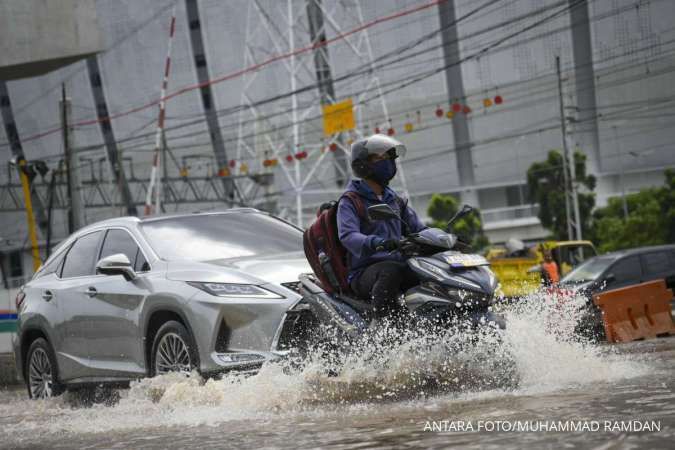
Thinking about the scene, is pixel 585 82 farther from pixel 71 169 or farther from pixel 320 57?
pixel 71 169

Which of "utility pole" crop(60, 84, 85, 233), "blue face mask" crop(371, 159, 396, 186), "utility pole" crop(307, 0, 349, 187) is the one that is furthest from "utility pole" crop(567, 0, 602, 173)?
"blue face mask" crop(371, 159, 396, 186)

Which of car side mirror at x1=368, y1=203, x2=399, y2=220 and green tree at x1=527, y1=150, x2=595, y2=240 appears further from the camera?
green tree at x1=527, y1=150, x2=595, y2=240

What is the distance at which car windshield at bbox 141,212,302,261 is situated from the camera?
26.0 feet

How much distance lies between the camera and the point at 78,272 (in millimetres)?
8945

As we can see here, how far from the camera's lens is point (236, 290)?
7.02 metres

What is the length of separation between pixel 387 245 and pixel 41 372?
4.27 m

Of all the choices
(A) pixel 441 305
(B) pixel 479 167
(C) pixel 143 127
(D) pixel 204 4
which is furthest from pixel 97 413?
(B) pixel 479 167

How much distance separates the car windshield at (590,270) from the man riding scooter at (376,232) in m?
10.7

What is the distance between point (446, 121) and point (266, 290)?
4624 centimetres

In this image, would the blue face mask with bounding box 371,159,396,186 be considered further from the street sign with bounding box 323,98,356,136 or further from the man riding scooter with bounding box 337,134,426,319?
the street sign with bounding box 323,98,356,136

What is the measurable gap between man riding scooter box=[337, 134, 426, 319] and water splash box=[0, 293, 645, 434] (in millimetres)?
289

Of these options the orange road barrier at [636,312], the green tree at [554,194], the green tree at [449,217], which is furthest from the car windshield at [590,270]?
the green tree at [449,217]

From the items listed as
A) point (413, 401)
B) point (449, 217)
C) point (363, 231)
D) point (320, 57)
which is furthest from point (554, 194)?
point (413, 401)

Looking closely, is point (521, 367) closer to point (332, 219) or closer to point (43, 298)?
point (332, 219)
